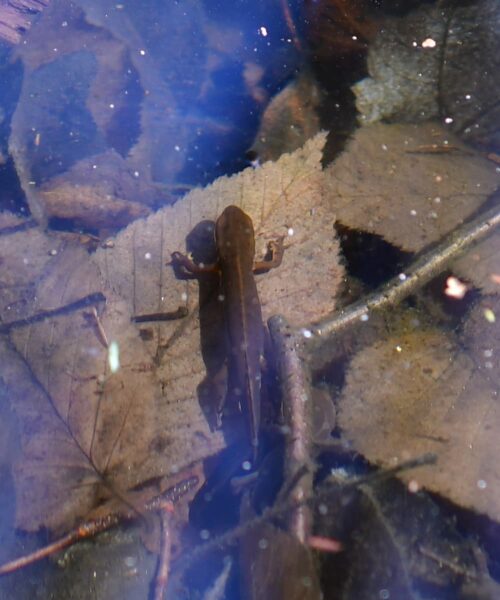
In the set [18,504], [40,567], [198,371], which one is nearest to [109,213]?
[198,371]

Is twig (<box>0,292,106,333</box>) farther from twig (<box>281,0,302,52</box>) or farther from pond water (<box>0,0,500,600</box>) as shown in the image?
twig (<box>281,0,302,52</box>)

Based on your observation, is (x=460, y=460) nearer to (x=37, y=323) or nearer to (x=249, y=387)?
(x=249, y=387)

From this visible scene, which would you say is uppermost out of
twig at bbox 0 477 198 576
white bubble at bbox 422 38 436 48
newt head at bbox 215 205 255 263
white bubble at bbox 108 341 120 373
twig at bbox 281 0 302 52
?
twig at bbox 281 0 302 52

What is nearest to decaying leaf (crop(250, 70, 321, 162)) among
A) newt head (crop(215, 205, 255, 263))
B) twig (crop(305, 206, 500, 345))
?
newt head (crop(215, 205, 255, 263))

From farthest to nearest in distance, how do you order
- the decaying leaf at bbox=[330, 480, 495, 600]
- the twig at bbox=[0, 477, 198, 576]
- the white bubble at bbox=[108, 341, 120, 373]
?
1. the white bubble at bbox=[108, 341, 120, 373]
2. the twig at bbox=[0, 477, 198, 576]
3. the decaying leaf at bbox=[330, 480, 495, 600]

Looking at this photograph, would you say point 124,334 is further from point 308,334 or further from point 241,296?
point 308,334

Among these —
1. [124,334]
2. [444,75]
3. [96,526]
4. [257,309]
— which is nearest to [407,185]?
[444,75]
